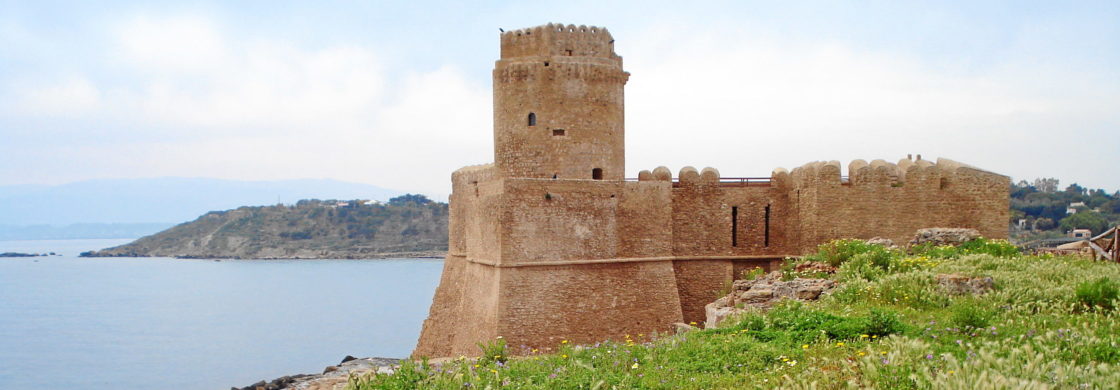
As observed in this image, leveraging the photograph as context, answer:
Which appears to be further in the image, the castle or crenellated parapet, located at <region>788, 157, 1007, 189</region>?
crenellated parapet, located at <region>788, 157, 1007, 189</region>

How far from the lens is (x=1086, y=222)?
4594cm

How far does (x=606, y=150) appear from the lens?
1730cm

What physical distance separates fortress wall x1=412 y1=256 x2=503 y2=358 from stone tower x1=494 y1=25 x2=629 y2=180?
2.27 metres

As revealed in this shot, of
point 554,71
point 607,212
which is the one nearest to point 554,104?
point 554,71

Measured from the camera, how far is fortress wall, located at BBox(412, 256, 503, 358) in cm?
1595

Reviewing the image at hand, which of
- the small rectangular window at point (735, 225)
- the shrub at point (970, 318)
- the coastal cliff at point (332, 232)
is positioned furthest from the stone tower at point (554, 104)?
the coastal cliff at point (332, 232)

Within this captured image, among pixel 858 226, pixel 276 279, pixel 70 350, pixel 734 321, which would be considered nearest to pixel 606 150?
pixel 858 226

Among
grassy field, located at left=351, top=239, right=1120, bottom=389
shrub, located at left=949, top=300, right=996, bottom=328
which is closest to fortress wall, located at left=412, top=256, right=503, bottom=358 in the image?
grassy field, located at left=351, top=239, right=1120, bottom=389

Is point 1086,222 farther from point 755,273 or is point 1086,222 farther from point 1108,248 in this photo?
point 755,273

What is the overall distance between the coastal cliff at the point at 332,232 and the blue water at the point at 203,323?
350 inches

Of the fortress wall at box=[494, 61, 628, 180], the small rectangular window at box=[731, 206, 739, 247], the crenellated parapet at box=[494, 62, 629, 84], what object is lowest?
the small rectangular window at box=[731, 206, 739, 247]

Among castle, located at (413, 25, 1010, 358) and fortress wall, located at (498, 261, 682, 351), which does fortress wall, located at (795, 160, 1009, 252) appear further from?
fortress wall, located at (498, 261, 682, 351)

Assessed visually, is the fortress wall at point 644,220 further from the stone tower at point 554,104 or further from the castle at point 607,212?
the stone tower at point 554,104

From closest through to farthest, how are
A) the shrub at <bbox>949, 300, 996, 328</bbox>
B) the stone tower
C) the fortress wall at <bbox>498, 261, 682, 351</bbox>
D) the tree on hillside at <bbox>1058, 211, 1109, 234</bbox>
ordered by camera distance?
the shrub at <bbox>949, 300, 996, 328</bbox>, the fortress wall at <bbox>498, 261, 682, 351</bbox>, the stone tower, the tree on hillside at <bbox>1058, 211, 1109, 234</bbox>
